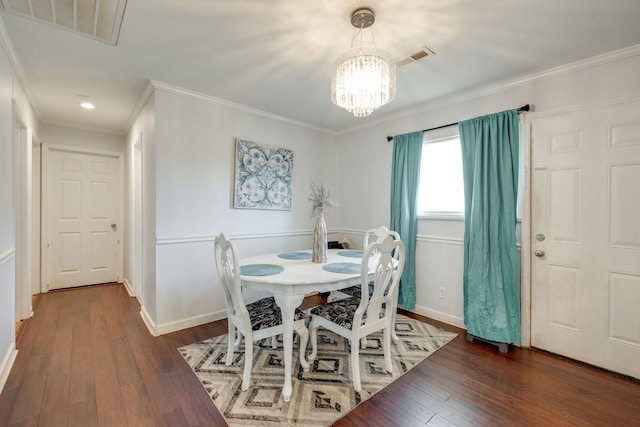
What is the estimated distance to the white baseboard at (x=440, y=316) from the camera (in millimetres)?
2884

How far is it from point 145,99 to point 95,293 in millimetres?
2787

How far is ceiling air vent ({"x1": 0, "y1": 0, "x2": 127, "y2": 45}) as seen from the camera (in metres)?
1.61

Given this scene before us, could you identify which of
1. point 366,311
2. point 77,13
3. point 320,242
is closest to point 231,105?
point 77,13

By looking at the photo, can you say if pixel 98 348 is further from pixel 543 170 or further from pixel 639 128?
pixel 639 128

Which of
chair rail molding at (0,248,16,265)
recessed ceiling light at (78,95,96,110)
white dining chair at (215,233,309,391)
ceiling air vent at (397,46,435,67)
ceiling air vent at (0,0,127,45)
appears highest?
ceiling air vent at (397,46,435,67)

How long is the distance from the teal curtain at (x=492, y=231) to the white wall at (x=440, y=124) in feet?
0.68

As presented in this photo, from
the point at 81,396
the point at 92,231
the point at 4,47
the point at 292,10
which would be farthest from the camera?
the point at 92,231

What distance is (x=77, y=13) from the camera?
170cm

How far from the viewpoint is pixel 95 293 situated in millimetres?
3855

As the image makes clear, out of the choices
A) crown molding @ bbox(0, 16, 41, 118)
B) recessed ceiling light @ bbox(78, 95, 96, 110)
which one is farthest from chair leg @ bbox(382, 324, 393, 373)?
recessed ceiling light @ bbox(78, 95, 96, 110)

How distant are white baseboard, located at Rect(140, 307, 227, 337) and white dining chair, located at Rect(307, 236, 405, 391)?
132 centimetres

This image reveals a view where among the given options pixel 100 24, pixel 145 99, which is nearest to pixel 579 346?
pixel 100 24

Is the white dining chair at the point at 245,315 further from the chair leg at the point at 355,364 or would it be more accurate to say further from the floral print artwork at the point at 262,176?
the floral print artwork at the point at 262,176

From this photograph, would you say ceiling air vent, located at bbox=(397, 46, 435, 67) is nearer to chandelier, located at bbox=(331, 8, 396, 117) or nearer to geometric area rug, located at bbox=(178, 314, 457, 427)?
chandelier, located at bbox=(331, 8, 396, 117)
